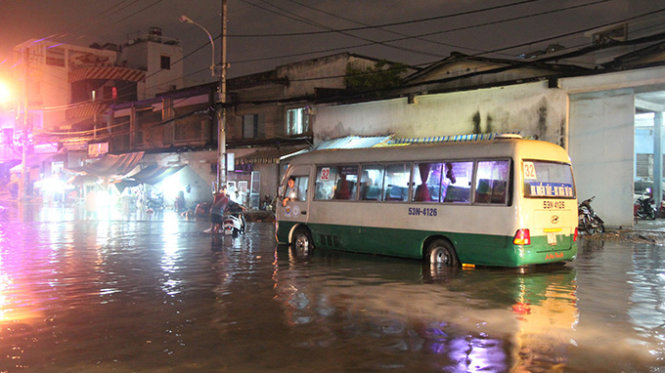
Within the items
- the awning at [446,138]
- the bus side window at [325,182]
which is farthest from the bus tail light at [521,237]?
the awning at [446,138]

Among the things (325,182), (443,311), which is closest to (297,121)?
(325,182)

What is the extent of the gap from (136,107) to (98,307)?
38064 millimetres

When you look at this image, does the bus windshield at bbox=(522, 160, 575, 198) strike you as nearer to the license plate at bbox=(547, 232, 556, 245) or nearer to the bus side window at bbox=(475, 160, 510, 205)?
the bus side window at bbox=(475, 160, 510, 205)

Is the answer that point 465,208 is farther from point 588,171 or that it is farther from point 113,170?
point 113,170

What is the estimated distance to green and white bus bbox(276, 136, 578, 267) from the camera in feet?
34.0

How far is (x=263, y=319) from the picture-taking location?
7.17 metres

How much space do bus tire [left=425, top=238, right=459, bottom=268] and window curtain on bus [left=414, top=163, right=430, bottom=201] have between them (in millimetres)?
972

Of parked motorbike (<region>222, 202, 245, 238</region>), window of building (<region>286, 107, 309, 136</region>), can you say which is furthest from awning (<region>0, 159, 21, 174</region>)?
parked motorbike (<region>222, 202, 245, 238</region>)

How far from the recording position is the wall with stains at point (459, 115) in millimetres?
20234

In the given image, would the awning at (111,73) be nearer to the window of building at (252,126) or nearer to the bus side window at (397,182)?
the window of building at (252,126)

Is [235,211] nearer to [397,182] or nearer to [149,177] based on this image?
[397,182]

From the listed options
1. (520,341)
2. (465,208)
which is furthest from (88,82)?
(520,341)

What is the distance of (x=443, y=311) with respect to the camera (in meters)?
7.62

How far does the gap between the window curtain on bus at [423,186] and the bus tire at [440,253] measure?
0.97 meters
